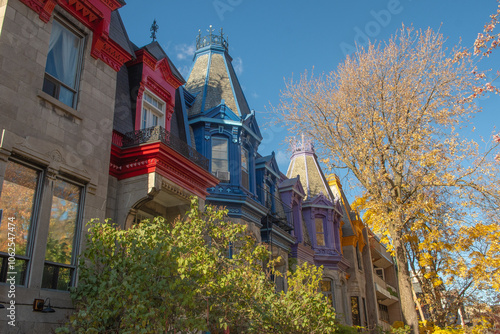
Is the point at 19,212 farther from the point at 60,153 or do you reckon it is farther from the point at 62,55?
the point at 62,55

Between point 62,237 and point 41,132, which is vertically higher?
point 41,132

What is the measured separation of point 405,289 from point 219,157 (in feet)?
30.1

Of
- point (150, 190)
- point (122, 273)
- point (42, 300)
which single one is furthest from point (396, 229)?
point (42, 300)

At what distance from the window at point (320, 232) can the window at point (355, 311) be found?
5.04 m

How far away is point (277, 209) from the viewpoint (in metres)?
25.1

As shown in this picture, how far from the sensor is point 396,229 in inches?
675

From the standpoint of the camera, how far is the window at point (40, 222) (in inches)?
→ 340

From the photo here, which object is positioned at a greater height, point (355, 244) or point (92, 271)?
point (355, 244)

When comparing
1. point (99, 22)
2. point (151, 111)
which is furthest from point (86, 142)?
point (151, 111)

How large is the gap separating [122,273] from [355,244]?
27.3 metres

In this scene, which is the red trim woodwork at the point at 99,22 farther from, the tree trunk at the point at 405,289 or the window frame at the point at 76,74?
the tree trunk at the point at 405,289

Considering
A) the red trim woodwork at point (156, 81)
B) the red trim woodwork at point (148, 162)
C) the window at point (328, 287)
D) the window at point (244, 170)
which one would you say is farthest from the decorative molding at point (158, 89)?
the window at point (328, 287)

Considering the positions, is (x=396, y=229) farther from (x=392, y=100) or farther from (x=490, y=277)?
(x=392, y=100)

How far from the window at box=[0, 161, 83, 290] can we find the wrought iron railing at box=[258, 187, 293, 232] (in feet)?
42.8
